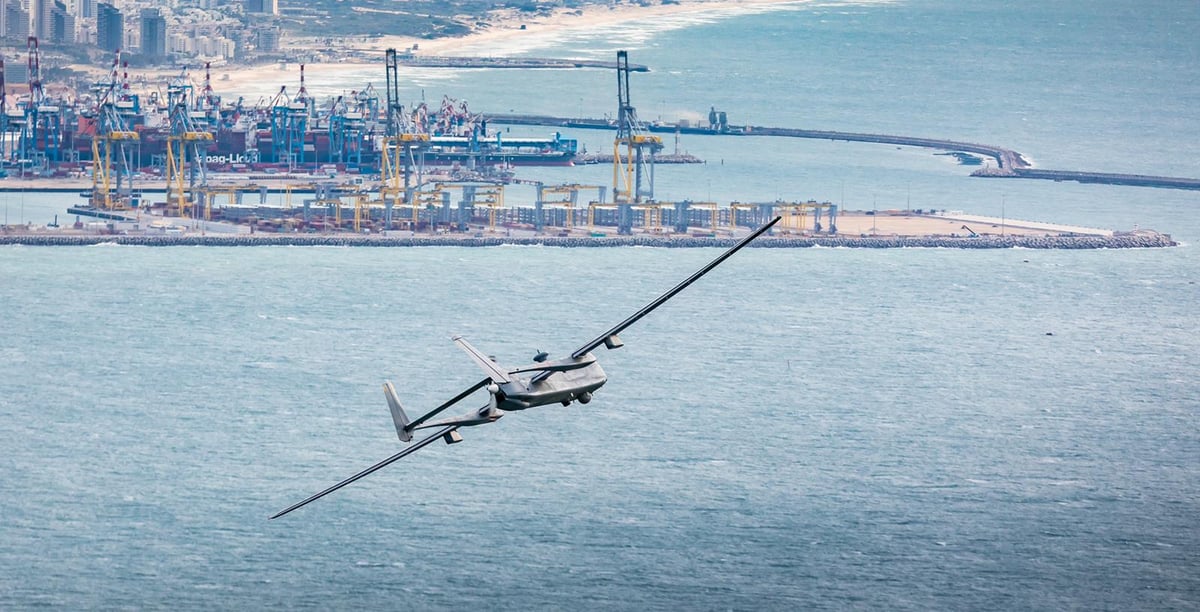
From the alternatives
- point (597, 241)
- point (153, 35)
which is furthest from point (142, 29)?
point (597, 241)

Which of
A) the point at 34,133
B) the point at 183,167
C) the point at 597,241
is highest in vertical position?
the point at 34,133

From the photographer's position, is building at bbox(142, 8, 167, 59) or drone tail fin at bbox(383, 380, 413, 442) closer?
drone tail fin at bbox(383, 380, 413, 442)

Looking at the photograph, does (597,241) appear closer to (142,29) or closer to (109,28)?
(109,28)

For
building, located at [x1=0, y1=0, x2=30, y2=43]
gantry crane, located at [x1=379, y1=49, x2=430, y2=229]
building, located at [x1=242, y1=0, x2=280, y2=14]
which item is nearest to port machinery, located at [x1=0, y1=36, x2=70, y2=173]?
gantry crane, located at [x1=379, y1=49, x2=430, y2=229]

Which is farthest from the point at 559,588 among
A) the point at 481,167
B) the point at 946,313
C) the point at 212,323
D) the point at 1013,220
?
the point at 481,167

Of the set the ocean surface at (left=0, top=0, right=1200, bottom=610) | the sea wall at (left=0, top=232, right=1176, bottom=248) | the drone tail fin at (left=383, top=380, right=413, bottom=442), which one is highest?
the drone tail fin at (left=383, top=380, right=413, bottom=442)

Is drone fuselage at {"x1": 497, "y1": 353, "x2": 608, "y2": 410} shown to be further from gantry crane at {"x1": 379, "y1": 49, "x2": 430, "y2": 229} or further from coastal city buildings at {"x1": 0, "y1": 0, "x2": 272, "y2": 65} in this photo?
coastal city buildings at {"x1": 0, "y1": 0, "x2": 272, "y2": 65}
